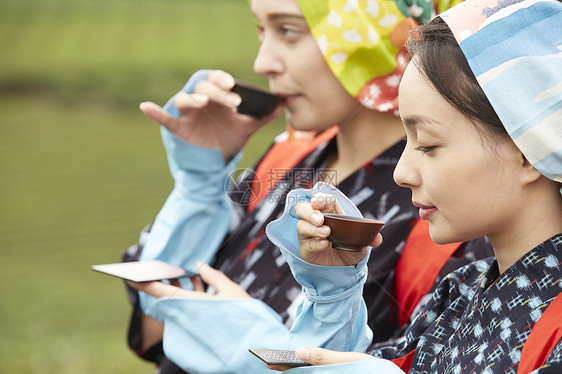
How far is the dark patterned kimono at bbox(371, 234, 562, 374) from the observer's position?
34.9 inches

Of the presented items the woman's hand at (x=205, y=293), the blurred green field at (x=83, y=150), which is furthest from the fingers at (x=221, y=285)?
the blurred green field at (x=83, y=150)

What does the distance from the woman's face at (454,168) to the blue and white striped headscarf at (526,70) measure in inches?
1.8

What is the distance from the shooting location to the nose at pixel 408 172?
3.22ft

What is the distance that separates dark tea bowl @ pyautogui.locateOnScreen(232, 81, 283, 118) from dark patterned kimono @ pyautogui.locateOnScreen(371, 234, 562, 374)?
2.08ft

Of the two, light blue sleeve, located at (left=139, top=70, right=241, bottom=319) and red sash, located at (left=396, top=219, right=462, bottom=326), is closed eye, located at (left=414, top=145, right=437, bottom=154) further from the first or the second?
light blue sleeve, located at (left=139, top=70, right=241, bottom=319)

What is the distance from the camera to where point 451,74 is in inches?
36.5

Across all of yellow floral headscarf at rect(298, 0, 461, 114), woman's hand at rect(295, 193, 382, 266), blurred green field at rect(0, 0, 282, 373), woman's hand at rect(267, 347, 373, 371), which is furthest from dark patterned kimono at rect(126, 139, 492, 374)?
blurred green field at rect(0, 0, 282, 373)

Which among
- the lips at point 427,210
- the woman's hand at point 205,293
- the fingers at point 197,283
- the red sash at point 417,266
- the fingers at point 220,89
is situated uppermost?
the fingers at point 220,89

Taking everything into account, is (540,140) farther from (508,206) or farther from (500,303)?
(500,303)

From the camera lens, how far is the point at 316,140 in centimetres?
174

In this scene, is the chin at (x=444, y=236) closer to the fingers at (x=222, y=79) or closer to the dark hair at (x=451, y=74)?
the dark hair at (x=451, y=74)

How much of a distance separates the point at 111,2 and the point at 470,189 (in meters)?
9.39

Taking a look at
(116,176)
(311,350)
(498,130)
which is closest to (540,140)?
(498,130)

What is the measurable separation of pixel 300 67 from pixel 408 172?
1.79 feet
